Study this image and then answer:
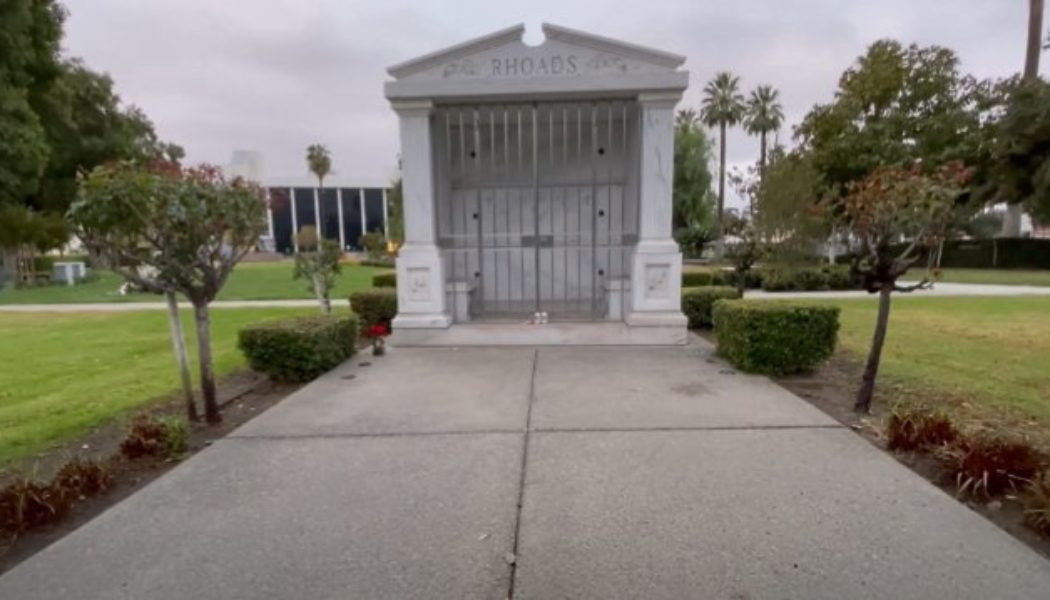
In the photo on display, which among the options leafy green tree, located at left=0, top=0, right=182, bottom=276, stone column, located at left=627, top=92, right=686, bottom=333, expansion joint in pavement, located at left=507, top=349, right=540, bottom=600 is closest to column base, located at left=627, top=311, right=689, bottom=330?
stone column, located at left=627, top=92, right=686, bottom=333

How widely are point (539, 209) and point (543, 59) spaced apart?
243cm

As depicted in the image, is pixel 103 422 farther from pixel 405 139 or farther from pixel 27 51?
pixel 27 51

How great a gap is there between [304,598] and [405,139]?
5.97 metres

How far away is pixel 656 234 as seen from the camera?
6961 mm

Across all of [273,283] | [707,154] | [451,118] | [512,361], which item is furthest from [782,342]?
[707,154]

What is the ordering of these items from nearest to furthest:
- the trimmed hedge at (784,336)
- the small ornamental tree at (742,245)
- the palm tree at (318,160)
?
the trimmed hedge at (784,336)
the small ornamental tree at (742,245)
the palm tree at (318,160)

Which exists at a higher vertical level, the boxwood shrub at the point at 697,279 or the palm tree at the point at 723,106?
the palm tree at the point at 723,106

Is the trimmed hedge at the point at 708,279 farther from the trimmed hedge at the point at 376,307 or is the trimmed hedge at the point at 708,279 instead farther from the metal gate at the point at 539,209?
the trimmed hedge at the point at 376,307

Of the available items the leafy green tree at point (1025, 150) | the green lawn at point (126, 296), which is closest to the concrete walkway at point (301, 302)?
the green lawn at point (126, 296)

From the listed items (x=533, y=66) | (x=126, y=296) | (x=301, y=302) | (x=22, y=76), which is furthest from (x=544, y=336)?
(x=22, y=76)

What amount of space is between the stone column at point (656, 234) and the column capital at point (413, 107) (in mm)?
2729

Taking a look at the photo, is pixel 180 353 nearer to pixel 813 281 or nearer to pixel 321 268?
pixel 321 268

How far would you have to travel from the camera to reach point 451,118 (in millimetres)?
8383

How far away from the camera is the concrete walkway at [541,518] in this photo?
7.23 feet
